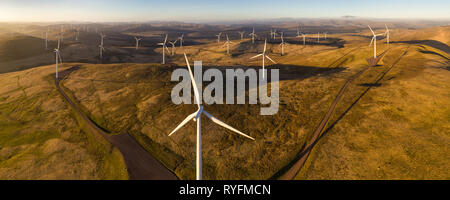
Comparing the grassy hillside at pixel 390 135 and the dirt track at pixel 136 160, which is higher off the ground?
the grassy hillside at pixel 390 135

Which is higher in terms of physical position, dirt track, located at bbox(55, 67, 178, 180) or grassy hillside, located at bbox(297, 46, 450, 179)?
grassy hillside, located at bbox(297, 46, 450, 179)

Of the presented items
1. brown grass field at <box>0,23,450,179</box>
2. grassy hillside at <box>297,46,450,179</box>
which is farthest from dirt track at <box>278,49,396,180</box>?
grassy hillside at <box>297,46,450,179</box>

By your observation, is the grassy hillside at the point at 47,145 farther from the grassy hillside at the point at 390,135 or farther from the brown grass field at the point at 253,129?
the grassy hillside at the point at 390,135

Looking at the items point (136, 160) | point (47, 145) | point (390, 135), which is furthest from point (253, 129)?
point (47, 145)

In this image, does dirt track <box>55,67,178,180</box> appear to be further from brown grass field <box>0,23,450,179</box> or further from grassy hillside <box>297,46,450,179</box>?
grassy hillside <box>297,46,450,179</box>

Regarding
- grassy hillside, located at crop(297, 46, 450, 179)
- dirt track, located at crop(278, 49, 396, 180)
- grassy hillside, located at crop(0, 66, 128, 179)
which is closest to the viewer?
grassy hillside, located at crop(297, 46, 450, 179)

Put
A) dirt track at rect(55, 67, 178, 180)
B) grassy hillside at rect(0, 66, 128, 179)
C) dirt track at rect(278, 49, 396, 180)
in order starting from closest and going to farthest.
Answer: dirt track at rect(278, 49, 396, 180)
dirt track at rect(55, 67, 178, 180)
grassy hillside at rect(0, 66, 128, 179)

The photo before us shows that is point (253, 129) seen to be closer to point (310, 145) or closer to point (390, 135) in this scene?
point (310, 145)

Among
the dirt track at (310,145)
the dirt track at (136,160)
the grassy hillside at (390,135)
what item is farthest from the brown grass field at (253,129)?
the dirt track at (136,160)
